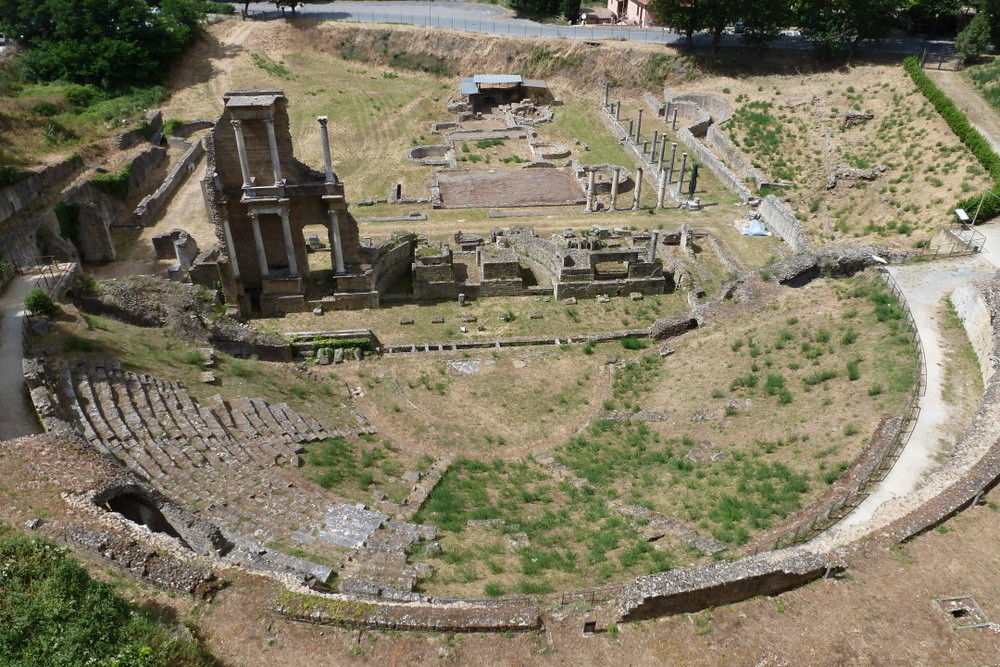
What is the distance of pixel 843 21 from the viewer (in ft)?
176

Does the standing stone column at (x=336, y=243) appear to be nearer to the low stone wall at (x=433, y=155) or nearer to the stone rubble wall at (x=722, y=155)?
the low stone wall at (x=433, y=155)

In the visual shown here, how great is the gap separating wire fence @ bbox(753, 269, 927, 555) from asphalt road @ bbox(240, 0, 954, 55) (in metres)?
48.0

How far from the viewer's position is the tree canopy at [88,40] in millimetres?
57250

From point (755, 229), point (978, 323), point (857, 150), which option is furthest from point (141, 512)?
point (857, 150)

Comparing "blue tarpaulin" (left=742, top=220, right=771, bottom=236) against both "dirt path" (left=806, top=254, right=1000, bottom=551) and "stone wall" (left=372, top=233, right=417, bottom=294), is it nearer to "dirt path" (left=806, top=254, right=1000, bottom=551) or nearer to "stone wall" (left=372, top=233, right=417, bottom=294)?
"dirt path" (left=806, top=254, right=1000, bottom=551)

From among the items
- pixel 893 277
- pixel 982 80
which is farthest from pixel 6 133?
pixel 982 80

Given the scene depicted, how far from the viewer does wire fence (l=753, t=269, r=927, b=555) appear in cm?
1483

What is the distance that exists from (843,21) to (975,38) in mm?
10095

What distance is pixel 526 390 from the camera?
81.8 ft

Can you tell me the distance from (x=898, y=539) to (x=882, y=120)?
4064 cm

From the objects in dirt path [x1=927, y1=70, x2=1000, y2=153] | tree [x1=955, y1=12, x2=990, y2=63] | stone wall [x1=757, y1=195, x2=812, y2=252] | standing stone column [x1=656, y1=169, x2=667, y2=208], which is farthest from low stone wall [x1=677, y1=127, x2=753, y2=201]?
tree [x1=955, y1=12, x2=990, y2=63]

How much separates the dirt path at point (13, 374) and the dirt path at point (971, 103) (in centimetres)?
4554

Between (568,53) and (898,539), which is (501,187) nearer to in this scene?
(568,53)

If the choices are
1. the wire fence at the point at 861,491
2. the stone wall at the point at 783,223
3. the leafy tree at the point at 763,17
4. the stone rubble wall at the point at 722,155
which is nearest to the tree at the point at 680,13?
the leafy tree at the point at 763,17
